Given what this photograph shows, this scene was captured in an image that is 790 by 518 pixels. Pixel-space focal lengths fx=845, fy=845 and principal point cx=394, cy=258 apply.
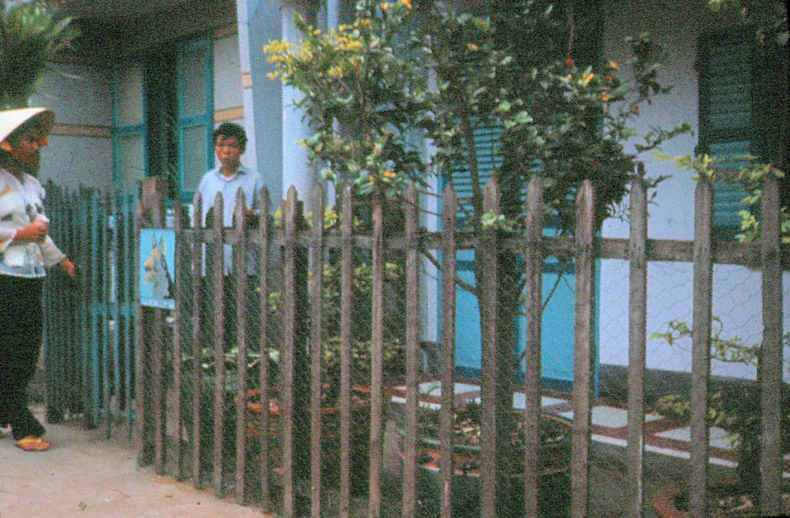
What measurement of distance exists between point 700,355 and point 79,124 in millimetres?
11082

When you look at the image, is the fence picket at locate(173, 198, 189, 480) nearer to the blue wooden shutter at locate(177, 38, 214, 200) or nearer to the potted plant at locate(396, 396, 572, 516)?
the potted plant at locate(396, 396, 572, 516)

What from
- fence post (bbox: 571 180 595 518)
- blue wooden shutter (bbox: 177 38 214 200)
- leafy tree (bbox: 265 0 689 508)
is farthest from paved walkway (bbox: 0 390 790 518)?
blue wooden shutter (bbox: 177 38 214 200)

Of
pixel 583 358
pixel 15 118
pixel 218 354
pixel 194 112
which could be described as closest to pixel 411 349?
pixel 583 358

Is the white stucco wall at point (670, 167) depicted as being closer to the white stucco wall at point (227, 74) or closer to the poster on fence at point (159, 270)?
the poster on fence at point (159, 270)

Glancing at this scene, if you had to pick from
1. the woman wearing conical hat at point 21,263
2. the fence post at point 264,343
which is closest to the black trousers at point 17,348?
the woman wearing conical hat at point 21,263

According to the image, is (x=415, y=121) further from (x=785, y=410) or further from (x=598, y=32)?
(x=598, y=32)

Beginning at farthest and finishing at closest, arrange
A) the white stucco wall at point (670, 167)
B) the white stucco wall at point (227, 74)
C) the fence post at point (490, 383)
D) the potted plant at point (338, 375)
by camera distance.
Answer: the white stucco wall at point (227, 74)
the white stucco wall at point (670, 167)
the potted plant at point (338, 375)
the fence post at point (490, 383)

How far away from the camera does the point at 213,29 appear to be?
34.8 ft

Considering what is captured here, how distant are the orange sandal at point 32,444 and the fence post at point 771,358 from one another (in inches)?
181

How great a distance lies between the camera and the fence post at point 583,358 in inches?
126

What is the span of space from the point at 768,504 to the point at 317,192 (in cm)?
233

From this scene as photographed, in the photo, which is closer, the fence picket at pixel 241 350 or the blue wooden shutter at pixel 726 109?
the fence picket at pixel 241 350

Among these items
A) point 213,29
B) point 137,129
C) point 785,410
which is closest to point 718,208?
point 785,410

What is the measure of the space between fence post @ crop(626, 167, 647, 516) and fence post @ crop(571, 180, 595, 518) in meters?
0.16
